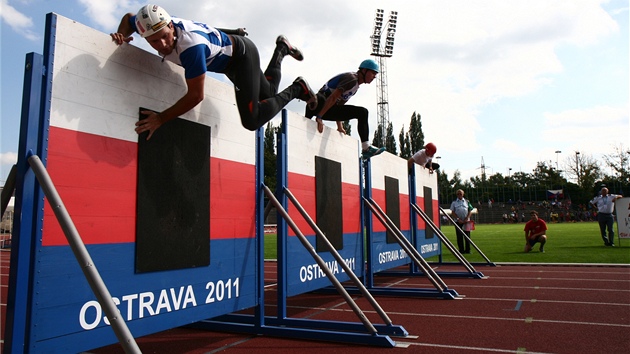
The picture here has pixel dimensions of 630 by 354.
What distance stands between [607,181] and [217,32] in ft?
213

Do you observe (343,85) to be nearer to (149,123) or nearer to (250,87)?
(250,87)

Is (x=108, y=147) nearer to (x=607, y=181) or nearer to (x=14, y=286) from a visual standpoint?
(x=14, y=286)

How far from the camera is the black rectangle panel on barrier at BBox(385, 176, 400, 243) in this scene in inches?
348

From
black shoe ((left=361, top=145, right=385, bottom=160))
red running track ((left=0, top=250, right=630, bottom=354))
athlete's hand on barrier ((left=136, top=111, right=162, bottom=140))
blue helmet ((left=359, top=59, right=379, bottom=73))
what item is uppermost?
blue helmet ((left=359, top=59, right=379, bottom=73))

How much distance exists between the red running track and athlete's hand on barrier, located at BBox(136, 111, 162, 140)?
2.03 metres

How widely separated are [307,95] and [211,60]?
6.04ft

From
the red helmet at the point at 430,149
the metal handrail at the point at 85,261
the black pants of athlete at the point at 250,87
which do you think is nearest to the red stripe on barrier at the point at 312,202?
the black pants of athlete at the point at 250,87

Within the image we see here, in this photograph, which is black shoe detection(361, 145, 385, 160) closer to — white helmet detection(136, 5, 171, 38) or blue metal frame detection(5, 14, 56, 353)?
white helmet detection(136, 5, 171, 38)

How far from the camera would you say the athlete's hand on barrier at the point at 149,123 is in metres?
3.60

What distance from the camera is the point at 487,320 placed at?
5285 millimetres

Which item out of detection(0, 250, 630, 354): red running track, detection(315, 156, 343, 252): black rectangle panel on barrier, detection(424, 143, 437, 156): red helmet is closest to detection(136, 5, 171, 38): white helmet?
detection(0, 250, 630, 354): red running track

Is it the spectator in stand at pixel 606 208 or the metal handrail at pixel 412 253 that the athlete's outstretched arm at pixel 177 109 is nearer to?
the metal handrail at pixel 412 253

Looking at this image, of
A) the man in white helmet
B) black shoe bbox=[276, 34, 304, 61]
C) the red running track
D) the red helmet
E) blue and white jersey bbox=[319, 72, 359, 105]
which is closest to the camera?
the man in white helmet

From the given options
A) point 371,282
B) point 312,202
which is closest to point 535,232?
point 371,282
